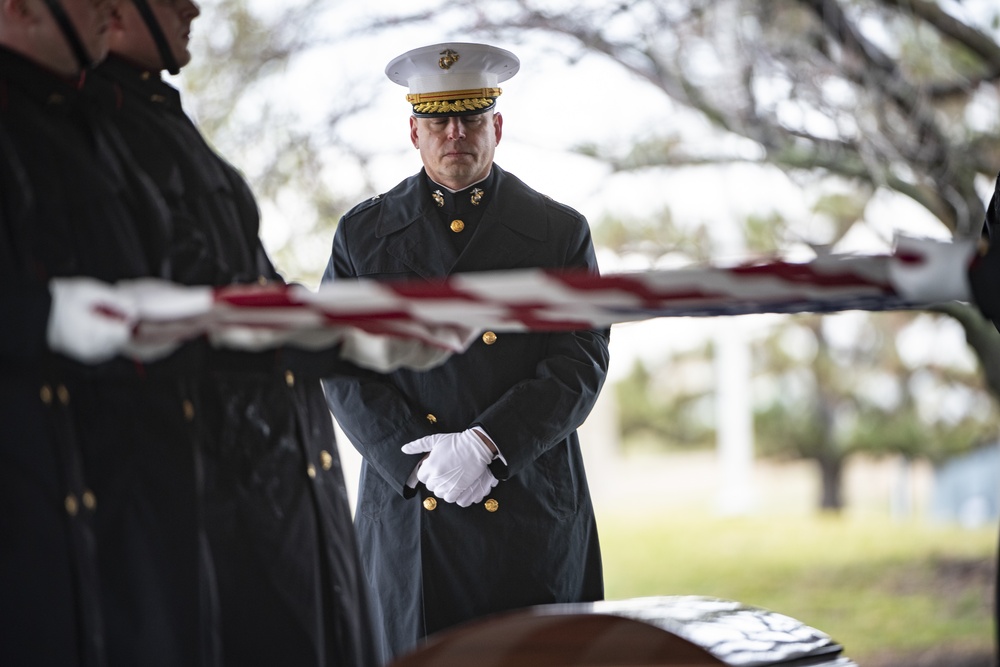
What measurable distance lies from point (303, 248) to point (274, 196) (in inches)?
12.6

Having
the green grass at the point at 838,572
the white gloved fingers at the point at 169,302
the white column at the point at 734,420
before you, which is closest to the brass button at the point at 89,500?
the white gloved fingers at the point at 169,302

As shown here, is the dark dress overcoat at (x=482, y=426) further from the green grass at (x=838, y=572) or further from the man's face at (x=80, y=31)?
the green grass at (x=838, y=572)

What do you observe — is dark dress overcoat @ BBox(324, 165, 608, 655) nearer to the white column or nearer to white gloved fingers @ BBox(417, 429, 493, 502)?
white gloved fingers @ BBox(417, 429, 493, 502)

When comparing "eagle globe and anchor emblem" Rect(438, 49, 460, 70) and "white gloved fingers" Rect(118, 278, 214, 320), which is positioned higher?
"eagle globe and anchor emblem" Rect(438, 49, 460, 70)

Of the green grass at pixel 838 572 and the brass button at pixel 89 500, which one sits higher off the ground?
the brass button at pixel 89 500

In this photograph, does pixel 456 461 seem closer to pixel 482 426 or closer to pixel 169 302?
pixel 482 426

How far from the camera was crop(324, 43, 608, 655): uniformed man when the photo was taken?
10.2ft

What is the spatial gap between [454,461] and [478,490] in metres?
0.12

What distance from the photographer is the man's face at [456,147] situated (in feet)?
10.8

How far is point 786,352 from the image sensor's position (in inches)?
416

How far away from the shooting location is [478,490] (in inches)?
121

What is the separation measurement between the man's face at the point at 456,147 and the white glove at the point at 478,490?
824 mm

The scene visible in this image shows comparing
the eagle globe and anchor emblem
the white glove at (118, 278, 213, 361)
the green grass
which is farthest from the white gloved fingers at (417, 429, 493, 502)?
the green grass

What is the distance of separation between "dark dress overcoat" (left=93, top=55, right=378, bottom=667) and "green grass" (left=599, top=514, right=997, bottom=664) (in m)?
5.67
